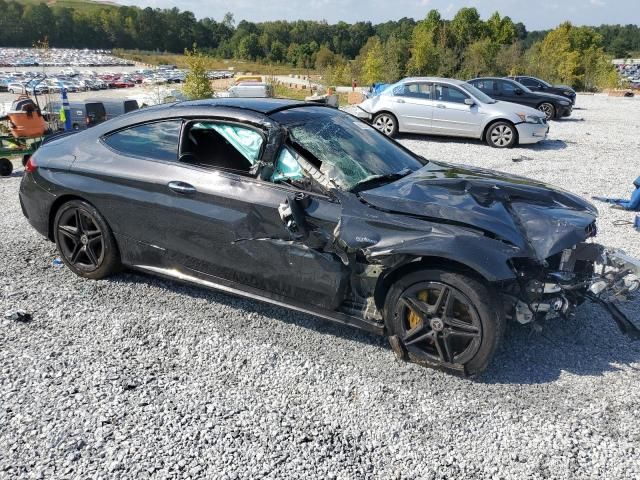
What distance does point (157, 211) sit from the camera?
3984mm

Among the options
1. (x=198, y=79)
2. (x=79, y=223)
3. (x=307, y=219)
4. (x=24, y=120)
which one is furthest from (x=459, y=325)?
(x=198, y=79)

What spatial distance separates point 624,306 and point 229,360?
3195 mm

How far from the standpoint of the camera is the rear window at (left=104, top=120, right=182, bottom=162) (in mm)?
4055

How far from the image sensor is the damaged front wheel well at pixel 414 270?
3119 millimetres

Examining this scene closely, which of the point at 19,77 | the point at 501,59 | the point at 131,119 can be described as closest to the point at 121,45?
the point at 19,77

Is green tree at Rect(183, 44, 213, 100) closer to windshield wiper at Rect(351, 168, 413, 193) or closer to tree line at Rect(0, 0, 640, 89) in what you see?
tree line at Rect(0, 0, 640, 89)

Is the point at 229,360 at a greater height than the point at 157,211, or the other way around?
the point at 157,211

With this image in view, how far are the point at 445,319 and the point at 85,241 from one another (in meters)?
3.10

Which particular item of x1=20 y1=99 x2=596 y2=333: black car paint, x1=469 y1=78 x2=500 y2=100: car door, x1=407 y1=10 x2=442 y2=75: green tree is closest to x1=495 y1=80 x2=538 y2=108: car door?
x1=469 y1=78 x2=500 y2=100: car door

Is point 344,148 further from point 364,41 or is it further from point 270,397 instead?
point 364,41

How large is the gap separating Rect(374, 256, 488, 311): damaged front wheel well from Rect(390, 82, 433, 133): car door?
9.92 m

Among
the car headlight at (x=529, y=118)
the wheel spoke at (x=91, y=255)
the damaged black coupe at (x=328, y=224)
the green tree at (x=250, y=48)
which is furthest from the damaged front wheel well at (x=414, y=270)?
the green tree at (x=250, y=48)

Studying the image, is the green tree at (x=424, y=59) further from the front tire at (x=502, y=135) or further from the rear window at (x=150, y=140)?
the rear window at (x=150, y=140)

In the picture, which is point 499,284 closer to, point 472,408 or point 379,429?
point 472,408
